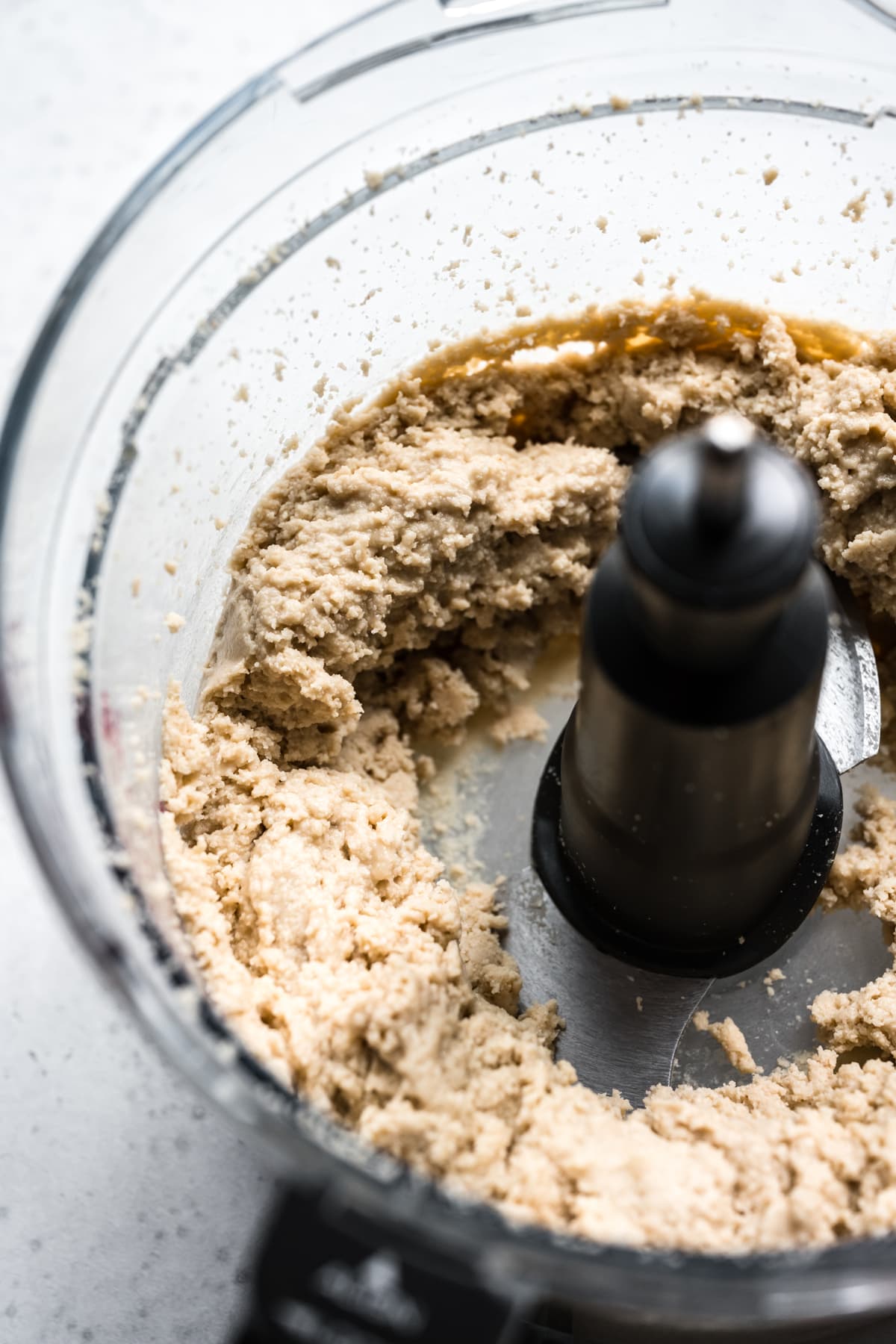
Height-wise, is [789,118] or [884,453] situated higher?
[789,118]

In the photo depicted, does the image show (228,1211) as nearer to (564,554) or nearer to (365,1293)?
(365,1293)

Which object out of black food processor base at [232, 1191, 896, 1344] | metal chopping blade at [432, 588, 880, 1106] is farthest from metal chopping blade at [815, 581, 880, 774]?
black food processor base at [232, 1191, 896, 1344]

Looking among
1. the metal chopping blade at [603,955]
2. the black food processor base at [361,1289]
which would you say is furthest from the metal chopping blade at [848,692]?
the black food processor base at [361,1289]

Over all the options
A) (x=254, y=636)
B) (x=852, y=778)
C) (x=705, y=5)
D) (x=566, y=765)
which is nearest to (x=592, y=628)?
(x=566, y=765)

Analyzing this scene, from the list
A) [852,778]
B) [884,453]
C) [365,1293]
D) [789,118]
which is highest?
[789,118]

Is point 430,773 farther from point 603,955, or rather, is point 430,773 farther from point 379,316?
point 379,316

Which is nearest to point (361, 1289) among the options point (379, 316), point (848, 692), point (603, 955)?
point (603, 955)
